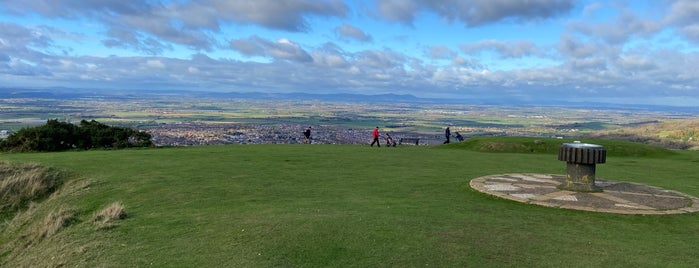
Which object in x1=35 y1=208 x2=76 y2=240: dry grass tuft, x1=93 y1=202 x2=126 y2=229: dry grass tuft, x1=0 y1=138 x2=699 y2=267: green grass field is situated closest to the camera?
x1=0 y1=138 x2=699 y2=267: green grass field

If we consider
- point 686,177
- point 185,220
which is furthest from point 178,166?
point 686,177

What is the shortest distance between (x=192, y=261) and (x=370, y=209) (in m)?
4.08

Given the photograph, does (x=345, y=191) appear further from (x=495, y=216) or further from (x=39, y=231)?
(x=39, y=231)

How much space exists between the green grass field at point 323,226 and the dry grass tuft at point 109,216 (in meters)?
0.15

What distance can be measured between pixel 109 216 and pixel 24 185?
23.7ft

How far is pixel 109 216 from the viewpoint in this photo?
9672mm

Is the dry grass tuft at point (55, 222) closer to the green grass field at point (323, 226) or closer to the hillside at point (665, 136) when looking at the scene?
the green grass field at point (323, 226)

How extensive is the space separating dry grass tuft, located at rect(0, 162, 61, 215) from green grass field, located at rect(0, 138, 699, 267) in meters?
Result: 0.51

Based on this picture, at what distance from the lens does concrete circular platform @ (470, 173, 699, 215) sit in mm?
10359

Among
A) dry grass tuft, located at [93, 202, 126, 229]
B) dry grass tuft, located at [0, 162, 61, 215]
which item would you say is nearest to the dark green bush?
dry grass tuft, located at [0, 162, 61, 215]

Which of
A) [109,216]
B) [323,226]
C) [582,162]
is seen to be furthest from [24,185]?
[582,162]

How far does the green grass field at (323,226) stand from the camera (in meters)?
6.95

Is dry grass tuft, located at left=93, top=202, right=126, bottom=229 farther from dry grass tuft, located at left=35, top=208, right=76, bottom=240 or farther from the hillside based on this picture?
the hillside

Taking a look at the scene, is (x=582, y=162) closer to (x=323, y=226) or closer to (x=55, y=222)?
(x=323, y=226)
